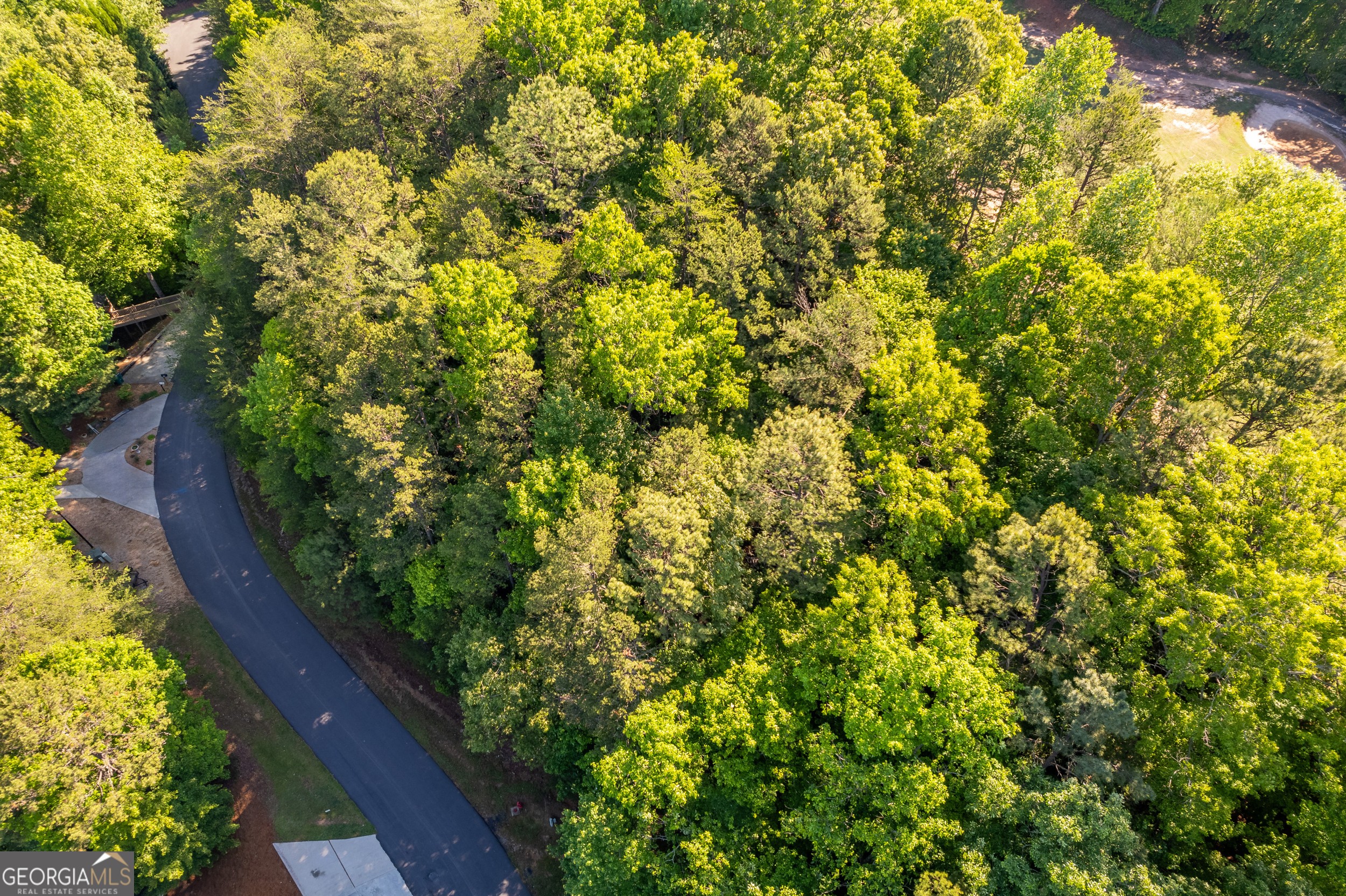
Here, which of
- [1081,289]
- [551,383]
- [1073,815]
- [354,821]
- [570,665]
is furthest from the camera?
[354,821]

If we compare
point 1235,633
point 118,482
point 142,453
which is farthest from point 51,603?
point 1235,633

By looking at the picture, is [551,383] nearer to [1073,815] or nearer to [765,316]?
[765,316]

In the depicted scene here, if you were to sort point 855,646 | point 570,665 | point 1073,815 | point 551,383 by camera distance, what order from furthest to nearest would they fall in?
point 551,383
point 570,665
point 855,646
point 1073,815

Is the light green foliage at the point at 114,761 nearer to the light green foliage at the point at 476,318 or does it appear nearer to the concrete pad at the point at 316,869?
the concrete pad at the point at 316,869

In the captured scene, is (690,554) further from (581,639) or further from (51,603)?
(51,603)

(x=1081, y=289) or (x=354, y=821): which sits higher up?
(x=1081, y=289)

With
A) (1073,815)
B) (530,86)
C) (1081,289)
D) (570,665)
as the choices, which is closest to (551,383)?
(570,665)
